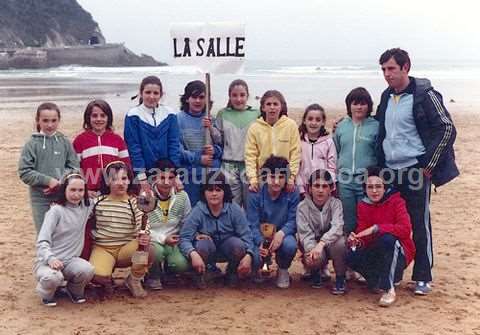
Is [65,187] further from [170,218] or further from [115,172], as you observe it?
[170,218]

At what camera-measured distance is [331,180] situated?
5.45 metres

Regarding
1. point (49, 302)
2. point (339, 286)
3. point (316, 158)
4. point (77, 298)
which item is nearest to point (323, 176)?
point (316, 158)

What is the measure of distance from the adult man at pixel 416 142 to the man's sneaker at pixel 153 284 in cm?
225

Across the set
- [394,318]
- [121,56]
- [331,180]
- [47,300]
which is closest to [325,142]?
[331,180]

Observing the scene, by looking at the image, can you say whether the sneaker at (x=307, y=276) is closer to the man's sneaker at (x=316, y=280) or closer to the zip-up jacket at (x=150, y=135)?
the man's sneaker at (x=316, y=280)

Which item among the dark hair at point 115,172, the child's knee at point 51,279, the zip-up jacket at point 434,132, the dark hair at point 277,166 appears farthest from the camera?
the dark hair at point 277,166

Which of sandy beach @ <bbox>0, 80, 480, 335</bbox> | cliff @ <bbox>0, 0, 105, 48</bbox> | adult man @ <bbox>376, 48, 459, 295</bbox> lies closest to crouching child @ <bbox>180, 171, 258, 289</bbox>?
sandy beach @ <bbox>0, 80, 480, 335</bbox>

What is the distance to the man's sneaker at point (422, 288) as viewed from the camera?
5352mm

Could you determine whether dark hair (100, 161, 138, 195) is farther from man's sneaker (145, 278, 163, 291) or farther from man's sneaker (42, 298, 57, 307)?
man's sneaker (42, 298, 57, 307)

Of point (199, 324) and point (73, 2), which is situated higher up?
point (73, 2)

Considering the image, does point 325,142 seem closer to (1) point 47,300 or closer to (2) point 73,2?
(1) point 47,300

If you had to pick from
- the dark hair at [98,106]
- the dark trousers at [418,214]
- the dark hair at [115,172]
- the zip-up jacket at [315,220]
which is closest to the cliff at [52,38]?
the dark hair at [98,106]

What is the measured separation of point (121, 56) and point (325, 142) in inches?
3061

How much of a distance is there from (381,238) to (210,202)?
1499 millimetres
